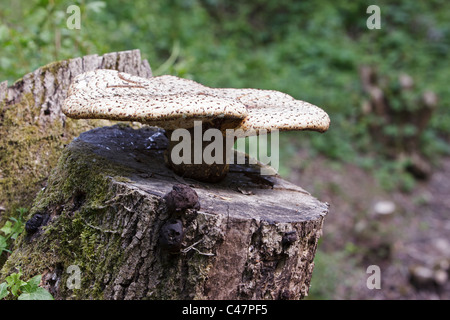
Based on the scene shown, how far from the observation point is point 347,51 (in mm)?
10773

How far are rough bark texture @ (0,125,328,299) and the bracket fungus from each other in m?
0.24

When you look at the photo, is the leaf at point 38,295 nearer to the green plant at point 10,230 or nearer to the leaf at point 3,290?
the leaf at point 3,290

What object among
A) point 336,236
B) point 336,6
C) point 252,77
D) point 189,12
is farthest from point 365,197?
point 336,6

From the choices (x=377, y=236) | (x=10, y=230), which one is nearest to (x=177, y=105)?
(x=10, y=230)

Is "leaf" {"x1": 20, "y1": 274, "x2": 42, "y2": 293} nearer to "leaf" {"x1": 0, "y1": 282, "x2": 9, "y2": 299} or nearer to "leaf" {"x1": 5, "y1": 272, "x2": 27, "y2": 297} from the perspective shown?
"leaf" {"x1": 5, "y1": 272, "x2": 27, "y2": 297}

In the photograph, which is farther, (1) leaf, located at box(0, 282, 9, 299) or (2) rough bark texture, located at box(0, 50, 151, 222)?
(2) rough bark texture, located at box(0, 50, 151, 222)

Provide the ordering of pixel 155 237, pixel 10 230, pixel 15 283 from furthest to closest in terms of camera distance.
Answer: pixel 10 230
pixel 15 283
pixel 155 237

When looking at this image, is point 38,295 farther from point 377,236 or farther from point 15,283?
point 377,236

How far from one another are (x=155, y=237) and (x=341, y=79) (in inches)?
343

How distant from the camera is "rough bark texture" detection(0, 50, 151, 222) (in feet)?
10.1

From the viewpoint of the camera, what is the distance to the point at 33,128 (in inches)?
128

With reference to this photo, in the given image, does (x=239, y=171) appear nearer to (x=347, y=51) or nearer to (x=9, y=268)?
(x=9, y=268)

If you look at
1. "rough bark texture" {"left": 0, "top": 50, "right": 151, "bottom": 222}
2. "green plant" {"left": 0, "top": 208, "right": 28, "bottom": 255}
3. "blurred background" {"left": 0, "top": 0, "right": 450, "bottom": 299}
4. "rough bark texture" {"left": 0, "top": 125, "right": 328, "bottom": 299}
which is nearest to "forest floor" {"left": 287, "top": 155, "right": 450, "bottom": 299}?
"blurred background" {"left": 0, "top": 0, "right": 450, "bottom": 299}

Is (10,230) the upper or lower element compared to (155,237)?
lower
